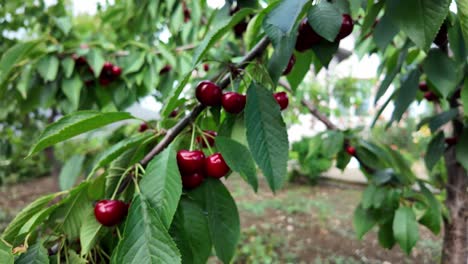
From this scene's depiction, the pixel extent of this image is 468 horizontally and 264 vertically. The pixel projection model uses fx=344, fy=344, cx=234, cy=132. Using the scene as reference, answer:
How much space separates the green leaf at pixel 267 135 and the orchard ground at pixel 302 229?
2743mm

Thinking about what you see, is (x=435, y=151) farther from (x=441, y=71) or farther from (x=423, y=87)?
(x=441, y=71)

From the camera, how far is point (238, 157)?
64 centimetres

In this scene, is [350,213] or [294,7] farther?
[350,213]

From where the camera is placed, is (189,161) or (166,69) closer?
(189,161)

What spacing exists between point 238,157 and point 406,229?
1.07 m

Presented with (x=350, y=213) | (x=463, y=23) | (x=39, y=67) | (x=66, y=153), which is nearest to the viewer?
(x=463, y=23)

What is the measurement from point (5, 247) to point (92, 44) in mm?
1373

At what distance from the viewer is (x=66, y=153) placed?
5.40 m

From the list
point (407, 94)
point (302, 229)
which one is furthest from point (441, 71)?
point (302, 229)

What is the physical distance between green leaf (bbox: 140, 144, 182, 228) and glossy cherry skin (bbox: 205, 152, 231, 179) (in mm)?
86

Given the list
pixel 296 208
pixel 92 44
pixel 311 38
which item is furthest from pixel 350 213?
pixel 311 38

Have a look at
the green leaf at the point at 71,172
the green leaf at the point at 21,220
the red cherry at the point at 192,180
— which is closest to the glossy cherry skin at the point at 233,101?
the red cherry at the point at 192,180

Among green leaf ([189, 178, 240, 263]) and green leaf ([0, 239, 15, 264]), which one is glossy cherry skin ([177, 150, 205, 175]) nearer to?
green leaf ([189, 178, 240, 263])

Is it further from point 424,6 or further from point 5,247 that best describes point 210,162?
point 424,6
